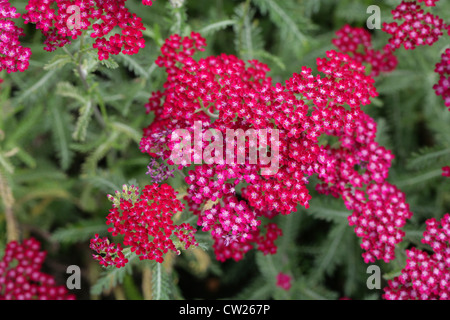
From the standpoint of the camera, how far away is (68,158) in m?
3.65

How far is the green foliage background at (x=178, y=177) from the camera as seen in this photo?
3.08 metres

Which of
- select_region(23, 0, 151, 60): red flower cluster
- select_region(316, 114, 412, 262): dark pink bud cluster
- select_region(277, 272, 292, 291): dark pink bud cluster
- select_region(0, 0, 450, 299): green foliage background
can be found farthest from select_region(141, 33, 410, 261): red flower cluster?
select_region(277, 272, 292, 291): dark pink bud cluster

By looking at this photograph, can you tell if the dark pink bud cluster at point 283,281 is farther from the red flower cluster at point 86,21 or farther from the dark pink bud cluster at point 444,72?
the red flower cluster at point 86,21

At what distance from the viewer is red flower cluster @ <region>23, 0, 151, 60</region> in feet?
6.88

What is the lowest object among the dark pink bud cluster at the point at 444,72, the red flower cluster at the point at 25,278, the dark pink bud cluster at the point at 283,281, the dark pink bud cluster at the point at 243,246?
the dark pink bud cluster at the point at 283,281

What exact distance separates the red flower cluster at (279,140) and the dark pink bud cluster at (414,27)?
39cm

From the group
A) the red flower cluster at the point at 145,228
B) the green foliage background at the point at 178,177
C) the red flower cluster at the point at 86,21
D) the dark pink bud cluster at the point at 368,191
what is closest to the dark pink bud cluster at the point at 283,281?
the green foliage background at the point at 178,177

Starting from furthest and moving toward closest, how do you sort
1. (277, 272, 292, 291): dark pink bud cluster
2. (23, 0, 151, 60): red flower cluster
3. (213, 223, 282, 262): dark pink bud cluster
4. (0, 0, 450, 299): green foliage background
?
(277, 272, 292, 291): dark pink bud cluster < (0, 0, 450, 299): green foliage background < (213, 223, 282, 262): dark pink bud cluster < (23, 0, 151, 60): red flower cluster

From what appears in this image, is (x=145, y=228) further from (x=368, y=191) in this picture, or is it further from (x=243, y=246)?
(x=368, y=191)

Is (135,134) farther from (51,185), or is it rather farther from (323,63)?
(323,63)

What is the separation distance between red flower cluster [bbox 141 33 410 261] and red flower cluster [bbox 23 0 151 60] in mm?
343

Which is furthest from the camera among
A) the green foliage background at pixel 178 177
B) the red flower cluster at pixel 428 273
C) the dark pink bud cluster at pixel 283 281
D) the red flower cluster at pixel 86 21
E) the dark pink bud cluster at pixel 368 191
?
the dark pink bud cluster at pixel 283 281

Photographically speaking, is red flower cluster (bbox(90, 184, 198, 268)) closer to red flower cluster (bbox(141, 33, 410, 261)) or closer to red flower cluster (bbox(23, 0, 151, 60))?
red flower cluster (bbox(141, 33, 410, 261))
